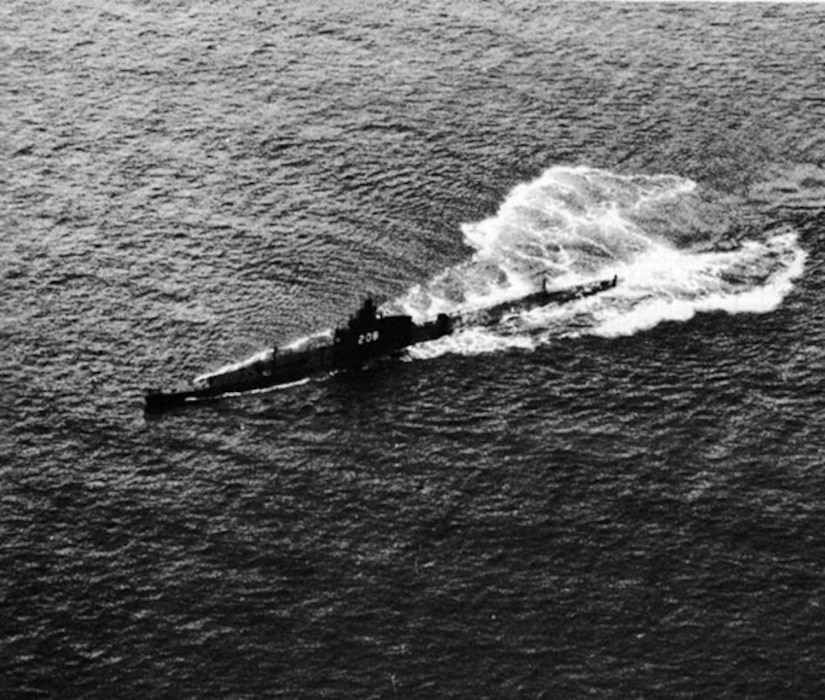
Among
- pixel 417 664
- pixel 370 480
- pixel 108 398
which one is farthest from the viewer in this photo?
pixel 108 398

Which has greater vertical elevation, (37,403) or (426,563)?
(37,403)

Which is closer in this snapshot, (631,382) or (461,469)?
(461,469)

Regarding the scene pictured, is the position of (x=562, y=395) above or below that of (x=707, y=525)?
above

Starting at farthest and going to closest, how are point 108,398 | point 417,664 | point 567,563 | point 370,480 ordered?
1. point 108,398
2. point 370,480
3. point 567,563
4. point 417,664

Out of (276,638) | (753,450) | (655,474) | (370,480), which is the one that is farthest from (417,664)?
(753,450)

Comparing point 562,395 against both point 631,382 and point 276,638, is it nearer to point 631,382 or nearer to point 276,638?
point 631,382

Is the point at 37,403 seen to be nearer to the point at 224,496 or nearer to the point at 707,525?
the point at 224,496

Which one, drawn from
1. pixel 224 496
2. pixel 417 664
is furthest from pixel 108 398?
pixel 417 664

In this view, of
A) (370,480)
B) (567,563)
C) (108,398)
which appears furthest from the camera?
(108,398)

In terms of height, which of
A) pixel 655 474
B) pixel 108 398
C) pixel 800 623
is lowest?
pixel 800 623
